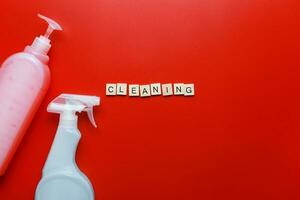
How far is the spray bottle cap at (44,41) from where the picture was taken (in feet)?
2.40

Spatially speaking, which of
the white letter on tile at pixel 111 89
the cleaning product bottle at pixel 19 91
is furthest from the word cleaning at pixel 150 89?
the cleaning product bottle at pixel 19 91

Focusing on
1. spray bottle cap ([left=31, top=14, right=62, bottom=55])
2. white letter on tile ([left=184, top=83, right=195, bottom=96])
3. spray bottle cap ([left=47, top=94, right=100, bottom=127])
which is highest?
spray bottle cap ([left=31, top=14, right=62, bottom=55])

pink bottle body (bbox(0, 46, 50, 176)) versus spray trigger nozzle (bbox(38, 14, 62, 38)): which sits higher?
spray trigger nozzle (bbox(38, 14, 62, 38))

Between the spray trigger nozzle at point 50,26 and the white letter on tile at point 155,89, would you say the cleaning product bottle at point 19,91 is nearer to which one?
the spray trigger nozzle at point 50,26

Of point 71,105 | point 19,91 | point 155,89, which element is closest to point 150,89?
point 155,89

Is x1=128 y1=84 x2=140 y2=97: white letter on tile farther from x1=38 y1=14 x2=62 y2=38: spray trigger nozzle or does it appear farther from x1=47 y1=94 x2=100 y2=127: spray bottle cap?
x1=38 y1=14 x2=62 y2=38: spray trigger nozzle

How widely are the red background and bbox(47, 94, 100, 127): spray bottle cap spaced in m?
0.03

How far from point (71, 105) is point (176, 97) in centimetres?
24

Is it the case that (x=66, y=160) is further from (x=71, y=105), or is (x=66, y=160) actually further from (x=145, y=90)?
(x=145, y=90)

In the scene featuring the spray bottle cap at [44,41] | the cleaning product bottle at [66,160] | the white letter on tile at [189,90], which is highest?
the spray bottle cap at [44,41]

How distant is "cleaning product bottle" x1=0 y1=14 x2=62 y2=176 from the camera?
0.70 meters

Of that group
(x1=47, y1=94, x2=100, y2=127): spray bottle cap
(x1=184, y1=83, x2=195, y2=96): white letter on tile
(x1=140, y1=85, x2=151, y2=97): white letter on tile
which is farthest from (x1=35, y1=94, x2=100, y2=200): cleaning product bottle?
(x1=184, y1=83, x2=195, y2=96): white letter on tile

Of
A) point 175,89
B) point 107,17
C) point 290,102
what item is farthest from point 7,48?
point 290,102

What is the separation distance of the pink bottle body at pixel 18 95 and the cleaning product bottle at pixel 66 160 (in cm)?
5
